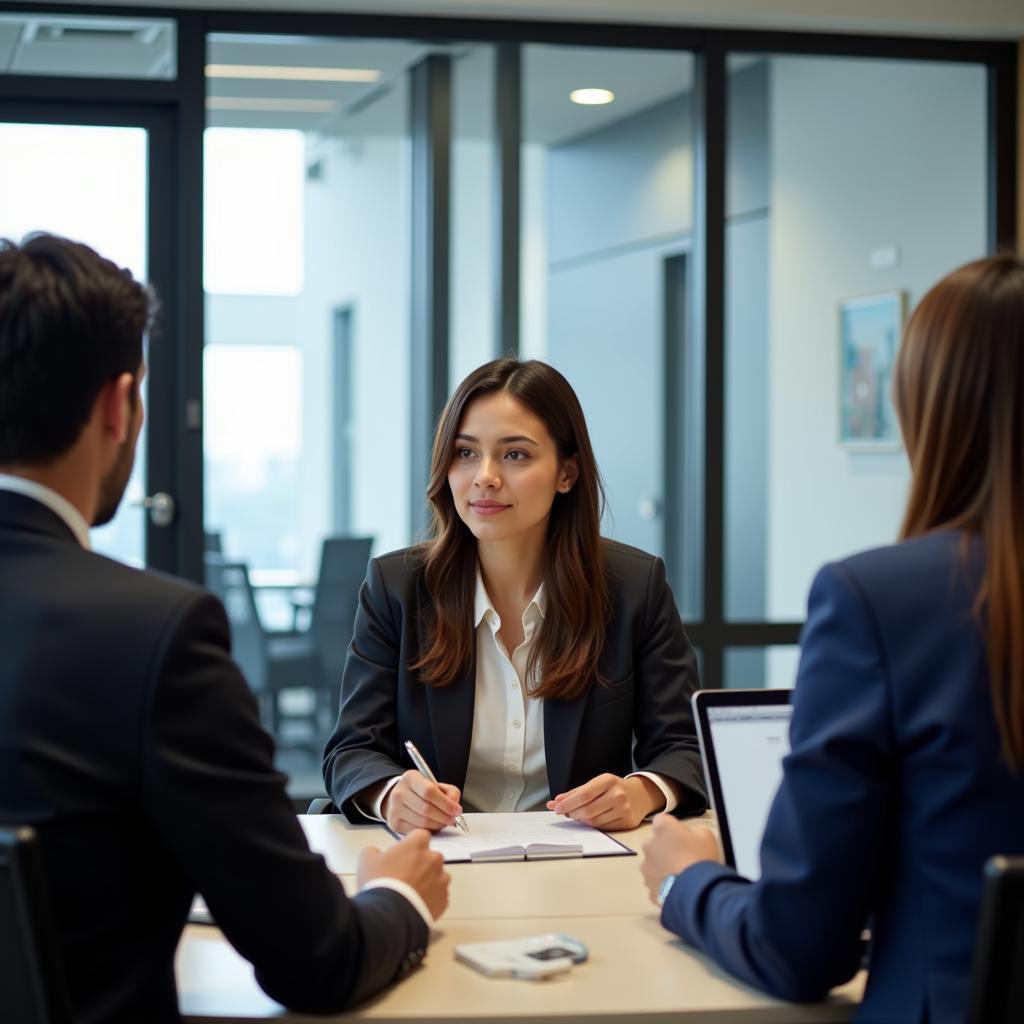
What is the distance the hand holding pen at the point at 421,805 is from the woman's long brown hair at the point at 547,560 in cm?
34

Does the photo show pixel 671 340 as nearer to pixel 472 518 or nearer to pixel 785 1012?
pixel 472 518

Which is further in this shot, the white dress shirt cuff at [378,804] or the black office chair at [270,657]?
the black office chair at [270,657]

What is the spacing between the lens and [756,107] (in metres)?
5.76

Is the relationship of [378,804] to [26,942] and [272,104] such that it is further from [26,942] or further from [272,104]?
[272,104]

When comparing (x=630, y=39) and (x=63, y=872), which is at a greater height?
(x=630, y=39)

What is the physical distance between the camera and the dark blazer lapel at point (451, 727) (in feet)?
7.57

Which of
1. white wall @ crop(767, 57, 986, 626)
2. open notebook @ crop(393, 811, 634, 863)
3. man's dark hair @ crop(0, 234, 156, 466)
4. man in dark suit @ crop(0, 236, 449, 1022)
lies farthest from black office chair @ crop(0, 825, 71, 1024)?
white wall @ crop(767, 57, 986, 626)

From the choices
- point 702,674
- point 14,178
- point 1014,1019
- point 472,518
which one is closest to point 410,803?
point 472,518

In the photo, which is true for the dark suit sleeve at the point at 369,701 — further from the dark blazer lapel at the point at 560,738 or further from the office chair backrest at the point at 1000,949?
the office chair backrest at the point at 1000,949

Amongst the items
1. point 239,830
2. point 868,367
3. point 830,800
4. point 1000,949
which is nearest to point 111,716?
point 239,830

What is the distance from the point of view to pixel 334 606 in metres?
5.04

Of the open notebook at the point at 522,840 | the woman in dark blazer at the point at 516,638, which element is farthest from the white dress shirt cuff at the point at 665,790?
the open notebook at the point at 522,840

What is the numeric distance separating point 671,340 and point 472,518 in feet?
13.5

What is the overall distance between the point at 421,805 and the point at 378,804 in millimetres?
130
